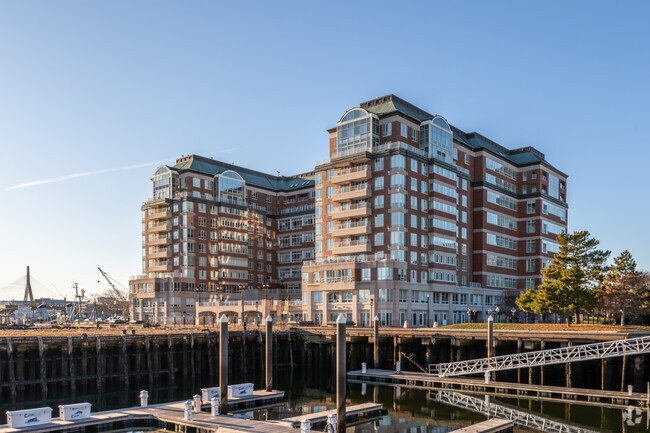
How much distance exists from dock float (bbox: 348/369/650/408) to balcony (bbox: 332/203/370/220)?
102 ft

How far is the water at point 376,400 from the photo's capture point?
37.6 m

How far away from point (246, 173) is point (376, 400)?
303 feet

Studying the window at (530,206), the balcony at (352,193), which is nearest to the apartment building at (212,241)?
the balcony at (352,193)

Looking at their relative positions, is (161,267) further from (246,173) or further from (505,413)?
(505,413)

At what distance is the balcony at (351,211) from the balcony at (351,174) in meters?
3.87

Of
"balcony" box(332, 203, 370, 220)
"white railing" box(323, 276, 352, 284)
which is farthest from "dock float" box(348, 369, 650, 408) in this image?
"balcony" box(332, 203, 370, 220)

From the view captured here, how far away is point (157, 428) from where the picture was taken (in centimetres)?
3566

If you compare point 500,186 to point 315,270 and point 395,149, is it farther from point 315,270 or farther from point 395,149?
point 315,270

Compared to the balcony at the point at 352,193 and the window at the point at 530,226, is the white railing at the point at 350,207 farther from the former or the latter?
the window at the point at 530,226

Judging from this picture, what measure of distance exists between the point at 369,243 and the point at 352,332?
20479mm

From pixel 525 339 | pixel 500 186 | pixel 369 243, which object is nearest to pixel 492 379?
pixel 525 339

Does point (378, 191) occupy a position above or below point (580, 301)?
above

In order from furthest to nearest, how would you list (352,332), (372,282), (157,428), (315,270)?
(315,270), (372,282), (352,332), (157,428)

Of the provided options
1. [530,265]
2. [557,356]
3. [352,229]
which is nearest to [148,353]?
[352,229]
